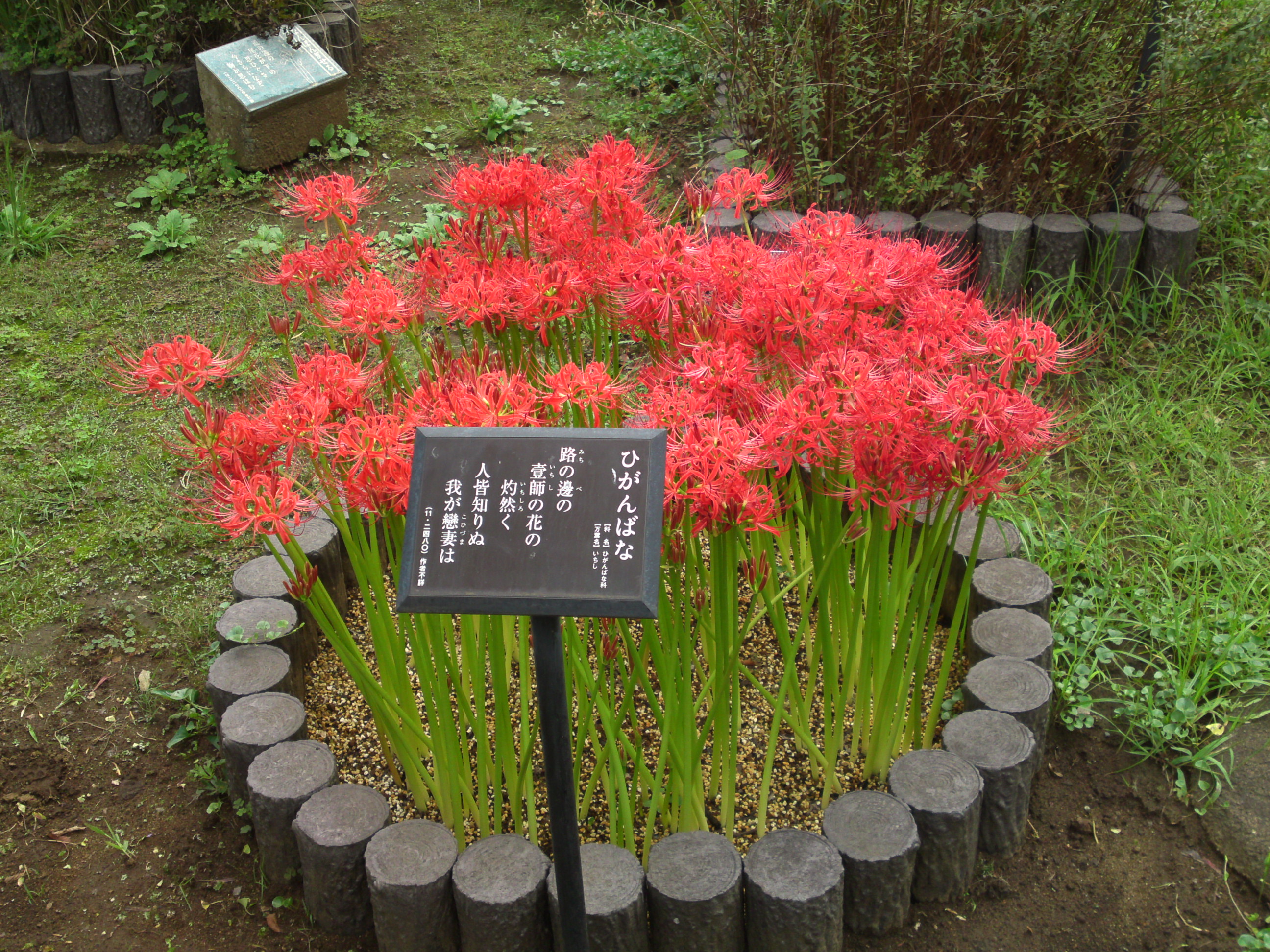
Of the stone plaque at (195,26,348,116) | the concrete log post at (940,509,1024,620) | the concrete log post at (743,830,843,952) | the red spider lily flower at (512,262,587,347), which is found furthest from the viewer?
the stone plaque at (195,26,348,116)

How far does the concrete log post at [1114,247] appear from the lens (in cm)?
430

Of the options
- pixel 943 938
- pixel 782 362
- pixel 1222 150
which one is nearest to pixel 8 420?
pixel 782 362

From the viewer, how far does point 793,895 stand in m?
2.05

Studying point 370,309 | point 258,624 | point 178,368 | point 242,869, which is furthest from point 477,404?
point 242,869

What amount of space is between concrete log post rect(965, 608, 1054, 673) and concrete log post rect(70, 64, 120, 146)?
223 inches

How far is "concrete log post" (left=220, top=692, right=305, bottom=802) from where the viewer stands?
2.41m

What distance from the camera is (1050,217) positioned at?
4367 mm

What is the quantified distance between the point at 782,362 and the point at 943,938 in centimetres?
127

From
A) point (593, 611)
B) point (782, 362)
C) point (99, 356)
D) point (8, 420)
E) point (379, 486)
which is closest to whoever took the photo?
point (593, 611)

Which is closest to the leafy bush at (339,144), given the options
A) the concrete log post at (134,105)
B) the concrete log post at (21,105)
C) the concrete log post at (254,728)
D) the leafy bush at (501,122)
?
the leafy bush at (501,122)

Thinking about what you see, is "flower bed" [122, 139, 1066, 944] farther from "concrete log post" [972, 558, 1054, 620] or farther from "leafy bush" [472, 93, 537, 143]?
"leafy bush" [472, 93, 537, 143]

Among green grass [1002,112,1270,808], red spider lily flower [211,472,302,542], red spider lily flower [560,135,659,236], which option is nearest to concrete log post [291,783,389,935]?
red spider lily flower [211,472,302,542]

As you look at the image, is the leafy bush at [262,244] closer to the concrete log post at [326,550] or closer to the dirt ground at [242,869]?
the concrete log post at [326,550]

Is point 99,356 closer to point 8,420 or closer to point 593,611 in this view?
point 8,420
